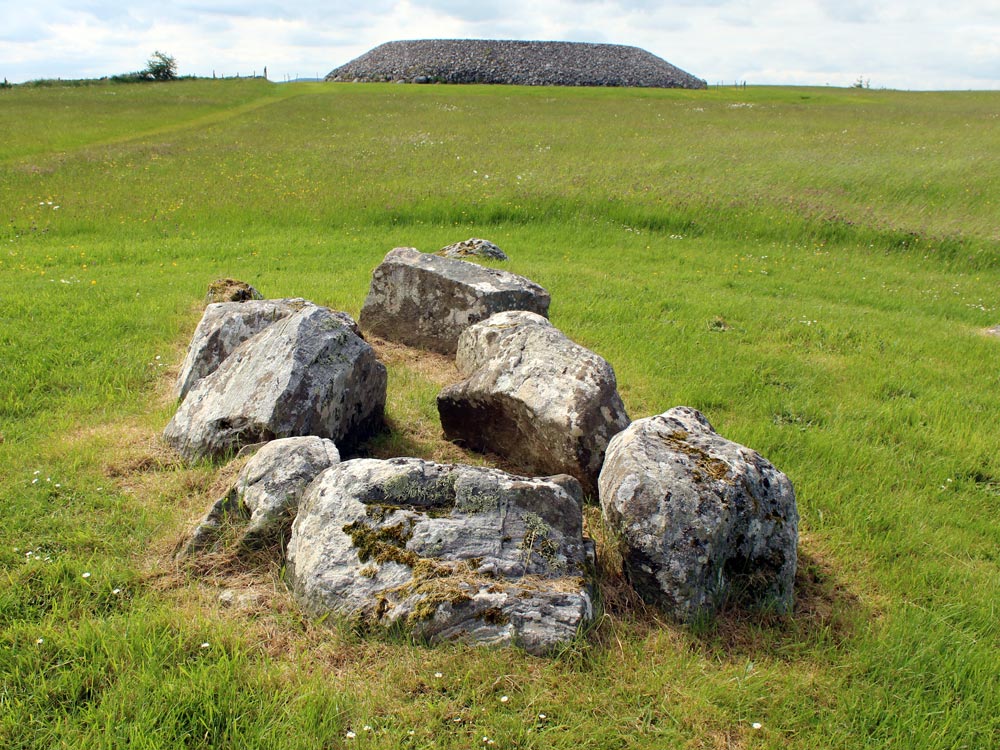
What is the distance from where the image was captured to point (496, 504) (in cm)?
532

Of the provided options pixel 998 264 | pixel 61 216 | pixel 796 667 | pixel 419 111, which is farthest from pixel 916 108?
pixel 796 667

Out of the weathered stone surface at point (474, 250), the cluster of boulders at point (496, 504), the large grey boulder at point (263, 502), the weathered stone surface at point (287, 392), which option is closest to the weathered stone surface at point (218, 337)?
the weathered stone surface at point (287, 392)

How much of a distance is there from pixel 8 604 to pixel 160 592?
3.19 feet

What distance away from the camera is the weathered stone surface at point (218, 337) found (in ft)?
28.0

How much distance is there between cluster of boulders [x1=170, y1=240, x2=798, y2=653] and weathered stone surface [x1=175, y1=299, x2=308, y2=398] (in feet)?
3.59

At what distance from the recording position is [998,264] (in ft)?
60.2

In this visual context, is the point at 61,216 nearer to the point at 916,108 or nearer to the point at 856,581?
the point at 856,581

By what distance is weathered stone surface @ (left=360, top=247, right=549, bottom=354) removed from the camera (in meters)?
10.6

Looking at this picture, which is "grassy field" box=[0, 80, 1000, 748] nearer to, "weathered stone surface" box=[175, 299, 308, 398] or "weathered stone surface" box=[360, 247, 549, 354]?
"weathered stone surface" box=[175, 299, 308, 398]

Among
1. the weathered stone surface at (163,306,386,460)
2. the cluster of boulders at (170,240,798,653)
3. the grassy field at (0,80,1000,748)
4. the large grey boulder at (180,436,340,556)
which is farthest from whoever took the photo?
the weathered stone surface at (163,306,386,460)

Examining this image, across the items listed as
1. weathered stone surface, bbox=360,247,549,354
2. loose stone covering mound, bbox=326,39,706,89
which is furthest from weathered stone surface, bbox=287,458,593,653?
loose stone covering mound, bbox=326,39,706,89

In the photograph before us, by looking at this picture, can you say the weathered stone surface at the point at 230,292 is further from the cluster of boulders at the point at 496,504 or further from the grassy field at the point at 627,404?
the cluster of boulders at the point at 496,504

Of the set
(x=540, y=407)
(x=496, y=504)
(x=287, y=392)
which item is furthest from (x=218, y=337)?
(x=496, y=504)

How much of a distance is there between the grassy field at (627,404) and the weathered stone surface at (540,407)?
19.4 inches
